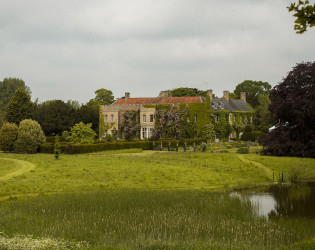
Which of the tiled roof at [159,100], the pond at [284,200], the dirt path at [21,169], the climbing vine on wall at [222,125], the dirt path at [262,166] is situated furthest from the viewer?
the tiled roof at [159,100]

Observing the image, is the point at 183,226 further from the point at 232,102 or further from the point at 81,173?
the point at 232,102

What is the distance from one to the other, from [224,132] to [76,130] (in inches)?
945

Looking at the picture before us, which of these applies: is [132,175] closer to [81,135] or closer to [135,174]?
[135,174]

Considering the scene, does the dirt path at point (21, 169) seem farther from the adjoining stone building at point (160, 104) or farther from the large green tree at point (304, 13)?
the adjoining stone building at point (160, 104)

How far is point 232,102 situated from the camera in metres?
63.6

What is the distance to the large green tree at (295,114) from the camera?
31641 millimetres

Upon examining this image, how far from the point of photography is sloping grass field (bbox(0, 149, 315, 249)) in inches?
366

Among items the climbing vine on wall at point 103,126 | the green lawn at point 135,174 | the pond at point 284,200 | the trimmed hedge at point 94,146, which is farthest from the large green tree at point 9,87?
the pond at point 284,200

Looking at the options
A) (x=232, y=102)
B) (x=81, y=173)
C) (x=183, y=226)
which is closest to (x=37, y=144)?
(x=81, y=173)

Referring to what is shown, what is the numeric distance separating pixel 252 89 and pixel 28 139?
6280 centimetres

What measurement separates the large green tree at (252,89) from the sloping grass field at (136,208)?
58.0 meters

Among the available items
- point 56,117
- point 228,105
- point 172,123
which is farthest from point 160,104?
point 56,117

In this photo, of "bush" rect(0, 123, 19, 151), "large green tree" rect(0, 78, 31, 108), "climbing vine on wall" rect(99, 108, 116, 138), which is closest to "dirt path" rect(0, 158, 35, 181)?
"bush" rect(0, 123, 19, 151)

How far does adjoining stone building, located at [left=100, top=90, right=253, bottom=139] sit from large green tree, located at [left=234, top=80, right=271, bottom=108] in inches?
826
